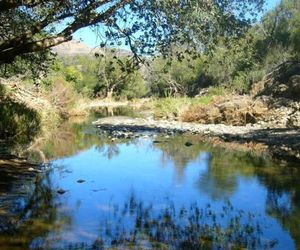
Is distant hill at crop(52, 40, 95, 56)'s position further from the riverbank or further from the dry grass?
the dry grass

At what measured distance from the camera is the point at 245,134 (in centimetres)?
2459

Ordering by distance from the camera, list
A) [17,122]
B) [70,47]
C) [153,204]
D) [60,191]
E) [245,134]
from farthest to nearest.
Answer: [245,134] → [17,122] → [70,47] → [60,191] → [153,204]

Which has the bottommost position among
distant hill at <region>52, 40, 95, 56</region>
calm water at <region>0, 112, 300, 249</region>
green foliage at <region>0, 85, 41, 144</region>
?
calm water at <region>0, 112, 300, 249</region>

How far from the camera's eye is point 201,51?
12242mm

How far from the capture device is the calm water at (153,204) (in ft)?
25.0

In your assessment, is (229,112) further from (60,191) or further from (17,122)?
(60,191)


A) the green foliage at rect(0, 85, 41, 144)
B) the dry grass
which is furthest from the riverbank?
the green foliage at rect(0, 85, 41, 144)

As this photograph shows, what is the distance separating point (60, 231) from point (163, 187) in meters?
4.52

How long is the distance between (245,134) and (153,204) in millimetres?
15225

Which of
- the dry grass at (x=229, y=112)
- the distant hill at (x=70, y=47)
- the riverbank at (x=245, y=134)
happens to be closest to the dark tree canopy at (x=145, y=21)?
the distant hill at (x=70, y=47)

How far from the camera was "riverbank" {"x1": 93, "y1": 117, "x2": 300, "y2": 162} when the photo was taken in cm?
1922

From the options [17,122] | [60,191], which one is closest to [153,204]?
[60,191]

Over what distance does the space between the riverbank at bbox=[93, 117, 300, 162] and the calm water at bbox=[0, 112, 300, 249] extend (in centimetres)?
222

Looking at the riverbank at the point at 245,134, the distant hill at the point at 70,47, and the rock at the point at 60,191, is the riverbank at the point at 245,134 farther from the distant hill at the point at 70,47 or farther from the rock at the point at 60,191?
the rock at the point at 60,191
